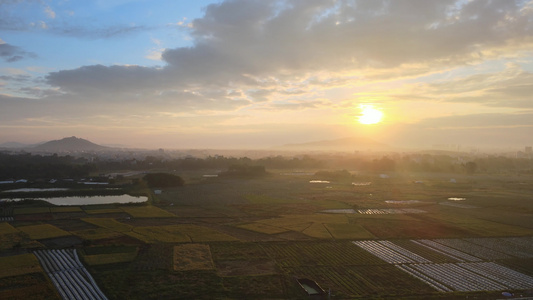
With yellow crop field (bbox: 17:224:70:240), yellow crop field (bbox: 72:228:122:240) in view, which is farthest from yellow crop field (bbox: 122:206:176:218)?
yellow crop field (bbox: 17:224:70:240)

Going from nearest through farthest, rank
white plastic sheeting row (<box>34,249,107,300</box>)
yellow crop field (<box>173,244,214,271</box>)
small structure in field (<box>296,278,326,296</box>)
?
1. white plastic sheeting row (<box>34,249,107,300</box>)
2. small structure in field (<box>296,278,326,296</box>)
3. yellow crop field (<box>173,244,214,271</box>)

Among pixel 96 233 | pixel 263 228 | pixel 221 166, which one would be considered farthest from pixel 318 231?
pixel 221 166

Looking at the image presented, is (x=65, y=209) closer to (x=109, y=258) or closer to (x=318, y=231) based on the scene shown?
(x=109, y=258)

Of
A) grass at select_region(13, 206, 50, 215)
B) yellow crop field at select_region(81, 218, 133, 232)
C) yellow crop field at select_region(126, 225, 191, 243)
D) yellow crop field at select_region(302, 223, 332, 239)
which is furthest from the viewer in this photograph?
grass at select_region(13, 206, 50, 215)

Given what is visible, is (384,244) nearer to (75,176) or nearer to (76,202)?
(76,202)

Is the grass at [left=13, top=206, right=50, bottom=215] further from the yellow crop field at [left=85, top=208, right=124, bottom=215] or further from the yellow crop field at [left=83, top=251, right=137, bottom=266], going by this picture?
the yellow crop field at [left=83, top=251, right=137, bottom=266]

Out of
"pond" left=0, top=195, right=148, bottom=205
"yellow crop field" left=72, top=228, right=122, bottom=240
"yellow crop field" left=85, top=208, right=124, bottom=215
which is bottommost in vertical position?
"yellow crop field" left=72, top=228, right=122, bottom=240

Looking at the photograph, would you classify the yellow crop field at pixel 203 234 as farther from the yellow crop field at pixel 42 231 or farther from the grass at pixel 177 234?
the yellow crop field at pixel 42 231

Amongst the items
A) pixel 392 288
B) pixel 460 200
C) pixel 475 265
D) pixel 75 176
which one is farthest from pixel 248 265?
pixel 75 176
